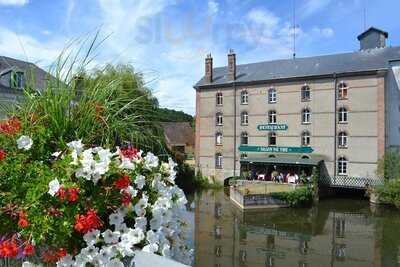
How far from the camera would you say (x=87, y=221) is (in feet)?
6.11

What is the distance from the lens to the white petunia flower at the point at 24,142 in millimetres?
2135

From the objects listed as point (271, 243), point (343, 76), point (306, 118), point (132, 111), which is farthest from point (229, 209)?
point (132, 111)

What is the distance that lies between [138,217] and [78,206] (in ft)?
0.99

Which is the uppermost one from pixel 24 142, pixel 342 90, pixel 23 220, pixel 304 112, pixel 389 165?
pixel 342 90

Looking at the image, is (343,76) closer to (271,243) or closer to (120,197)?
(271,243)

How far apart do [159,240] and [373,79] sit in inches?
1010

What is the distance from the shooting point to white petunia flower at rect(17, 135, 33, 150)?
7.00 feet

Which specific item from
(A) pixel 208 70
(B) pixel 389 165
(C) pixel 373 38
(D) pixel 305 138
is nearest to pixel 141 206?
(B) pixel 389 165

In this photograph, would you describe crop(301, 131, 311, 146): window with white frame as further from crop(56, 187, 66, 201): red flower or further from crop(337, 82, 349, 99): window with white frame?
crop(56, 187, 66, 201): red flower

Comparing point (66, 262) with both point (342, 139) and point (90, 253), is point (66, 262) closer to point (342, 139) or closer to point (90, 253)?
point (90, 253)

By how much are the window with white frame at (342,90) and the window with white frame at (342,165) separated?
3.89 meters

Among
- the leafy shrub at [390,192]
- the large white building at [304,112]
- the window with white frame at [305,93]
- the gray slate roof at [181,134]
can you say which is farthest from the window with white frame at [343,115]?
the gray slate roof at [181,134]

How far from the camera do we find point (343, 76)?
85.8 feet

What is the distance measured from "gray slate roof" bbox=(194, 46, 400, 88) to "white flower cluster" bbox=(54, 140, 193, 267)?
2529 centimetres
